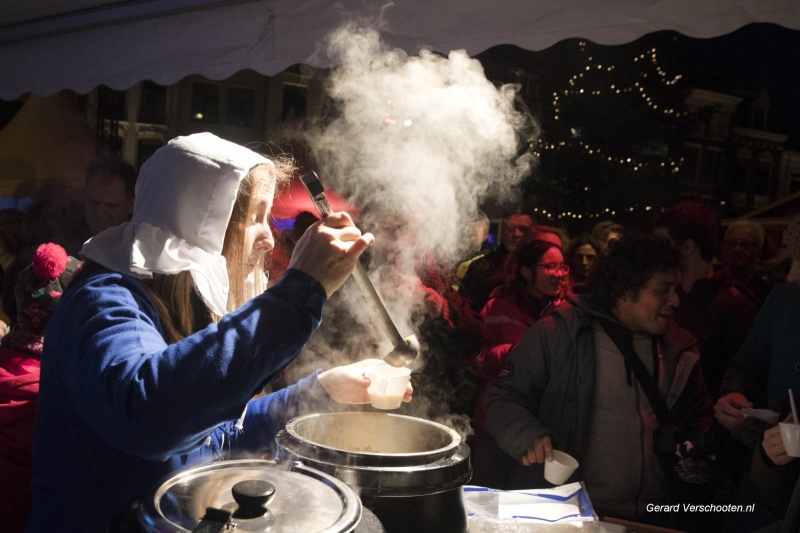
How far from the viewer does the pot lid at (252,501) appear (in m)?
1.04

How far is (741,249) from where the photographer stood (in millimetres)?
4547

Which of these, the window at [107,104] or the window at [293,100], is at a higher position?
the window at [293,100]

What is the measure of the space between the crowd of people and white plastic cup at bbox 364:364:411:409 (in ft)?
0.38

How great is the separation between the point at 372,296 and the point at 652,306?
200 centimetres

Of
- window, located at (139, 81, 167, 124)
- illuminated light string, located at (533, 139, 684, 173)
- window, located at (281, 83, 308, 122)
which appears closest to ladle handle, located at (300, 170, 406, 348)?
illuminated light string, located at (533, 139, 684, 173)

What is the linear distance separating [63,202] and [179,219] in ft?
15.9

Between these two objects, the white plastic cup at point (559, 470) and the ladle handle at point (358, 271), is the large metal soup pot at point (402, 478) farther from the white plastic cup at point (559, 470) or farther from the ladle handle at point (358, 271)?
the white plastic cup at point (559, 470)

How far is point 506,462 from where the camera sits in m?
3.51

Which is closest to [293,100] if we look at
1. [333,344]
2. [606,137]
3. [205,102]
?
[205,102]

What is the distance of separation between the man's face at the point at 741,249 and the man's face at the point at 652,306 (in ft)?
5.83

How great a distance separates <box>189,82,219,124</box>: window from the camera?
2491 centimetres

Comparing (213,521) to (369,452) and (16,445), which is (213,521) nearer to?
(369,452)

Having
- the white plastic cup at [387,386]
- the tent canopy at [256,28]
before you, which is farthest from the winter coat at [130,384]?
the tent canopy at [256,28]

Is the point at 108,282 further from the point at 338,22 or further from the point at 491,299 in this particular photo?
the point at 491,299
